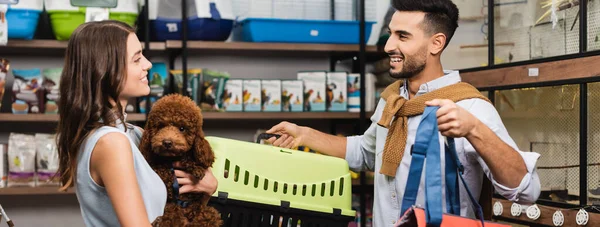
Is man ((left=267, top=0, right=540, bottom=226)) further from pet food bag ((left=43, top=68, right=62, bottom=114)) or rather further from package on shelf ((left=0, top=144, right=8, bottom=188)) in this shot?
package on shelf ((left=0, top=144, right=8, bottom=188))

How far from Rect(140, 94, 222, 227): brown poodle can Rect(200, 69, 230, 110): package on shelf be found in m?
2.51

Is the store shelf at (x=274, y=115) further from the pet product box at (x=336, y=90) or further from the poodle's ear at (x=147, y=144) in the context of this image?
the poodle's ear at (x=147, y=144)

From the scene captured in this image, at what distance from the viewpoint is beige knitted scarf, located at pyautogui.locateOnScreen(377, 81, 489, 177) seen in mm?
2139

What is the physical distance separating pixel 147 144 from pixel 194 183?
16cm

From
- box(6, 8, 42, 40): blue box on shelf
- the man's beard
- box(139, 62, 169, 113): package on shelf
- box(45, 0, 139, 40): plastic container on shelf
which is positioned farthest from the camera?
box(139, 62, 169, 113): package on shelf

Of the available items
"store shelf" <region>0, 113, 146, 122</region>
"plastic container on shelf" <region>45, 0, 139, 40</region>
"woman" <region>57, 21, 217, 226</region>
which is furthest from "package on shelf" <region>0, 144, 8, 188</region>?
"woman" <region>57, 21, 217, 226</region>

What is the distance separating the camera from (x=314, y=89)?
14.8 ft

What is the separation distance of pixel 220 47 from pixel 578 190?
7.56 feet

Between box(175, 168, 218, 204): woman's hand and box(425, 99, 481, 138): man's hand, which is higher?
box(425, 99, 481, 138): man's hand

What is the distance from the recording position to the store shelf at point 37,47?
414cm

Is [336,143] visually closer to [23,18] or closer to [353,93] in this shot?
[353,93]

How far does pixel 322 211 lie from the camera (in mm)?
2119

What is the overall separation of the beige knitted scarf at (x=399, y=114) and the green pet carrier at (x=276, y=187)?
141 mm

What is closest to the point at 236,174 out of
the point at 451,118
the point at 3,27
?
the point at 451,118
